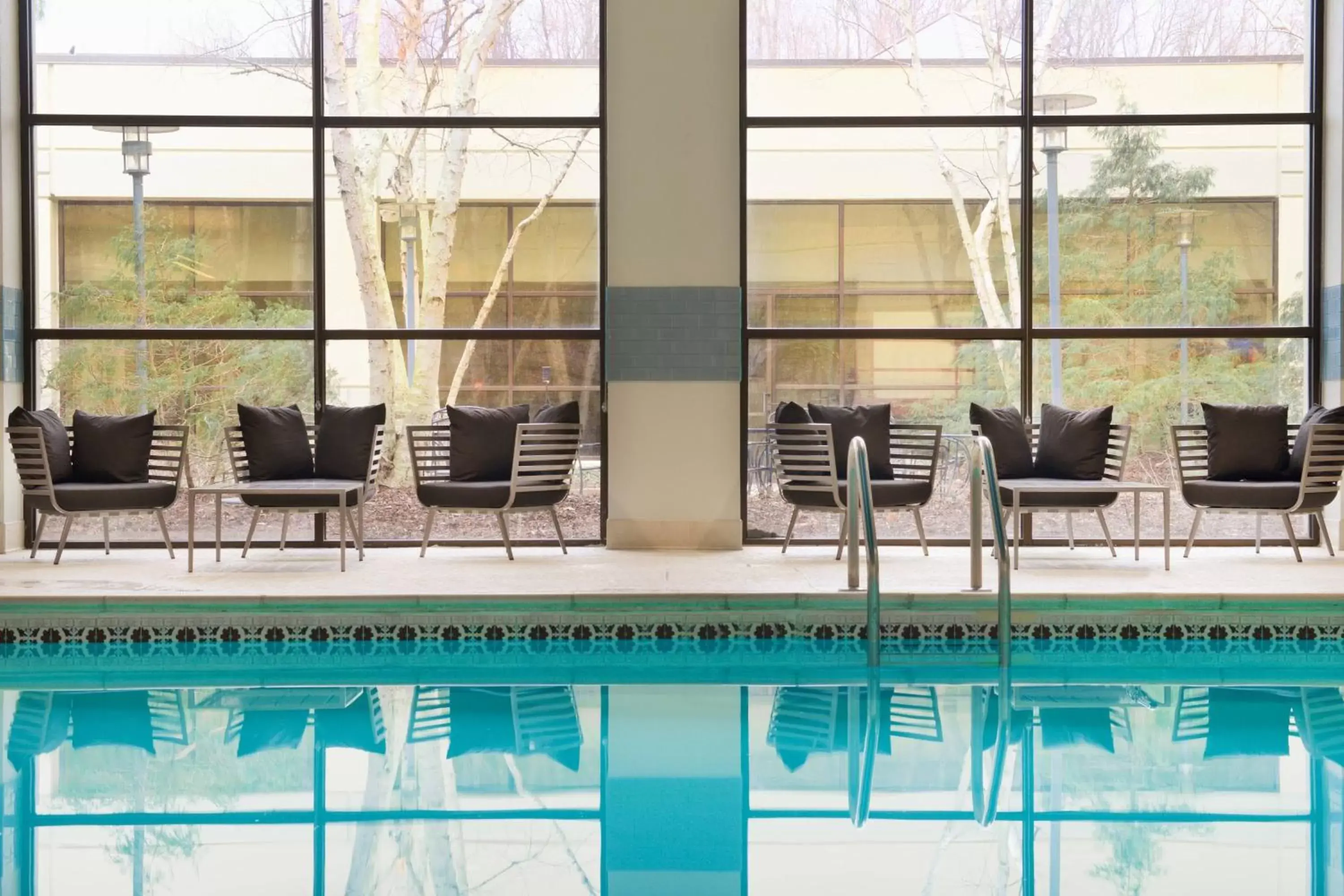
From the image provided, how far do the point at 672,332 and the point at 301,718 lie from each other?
12.1ft

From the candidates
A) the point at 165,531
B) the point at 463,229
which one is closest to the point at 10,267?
the point at 165,531

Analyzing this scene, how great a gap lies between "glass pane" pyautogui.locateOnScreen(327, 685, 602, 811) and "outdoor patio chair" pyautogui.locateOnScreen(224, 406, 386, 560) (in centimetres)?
219

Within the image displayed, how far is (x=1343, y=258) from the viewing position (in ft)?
24.6

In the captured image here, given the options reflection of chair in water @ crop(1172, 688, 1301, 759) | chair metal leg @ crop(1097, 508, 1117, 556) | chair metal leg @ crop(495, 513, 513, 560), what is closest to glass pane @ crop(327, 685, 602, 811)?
reflection of chair in water @ crop(1172, 688, 1301, 759)

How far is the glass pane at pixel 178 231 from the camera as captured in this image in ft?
25.2

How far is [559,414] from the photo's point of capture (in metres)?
7.29

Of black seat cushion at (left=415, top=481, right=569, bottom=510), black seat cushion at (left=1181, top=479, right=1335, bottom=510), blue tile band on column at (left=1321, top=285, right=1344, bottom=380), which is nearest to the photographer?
black seat cushion at (left=1181, top=479, right=1335, bottom=510)

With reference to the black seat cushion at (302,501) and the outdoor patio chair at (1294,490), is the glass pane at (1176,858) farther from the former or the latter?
the black seat cushion at (302,501)

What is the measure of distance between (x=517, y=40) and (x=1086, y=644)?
14.9ft

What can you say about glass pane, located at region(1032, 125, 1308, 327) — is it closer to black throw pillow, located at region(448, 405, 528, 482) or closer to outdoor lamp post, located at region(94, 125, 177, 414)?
black throw pillow, located at region(448, 405, 528, 482)

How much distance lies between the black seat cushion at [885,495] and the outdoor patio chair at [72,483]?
3.16 meters

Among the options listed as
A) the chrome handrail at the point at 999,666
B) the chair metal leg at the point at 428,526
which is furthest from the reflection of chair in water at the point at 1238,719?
the chair metal leg at the point at 428,526

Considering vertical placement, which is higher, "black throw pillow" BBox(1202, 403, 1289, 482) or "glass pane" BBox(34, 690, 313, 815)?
"black throw pillow" BBox(1202, 403, 1289, 482)

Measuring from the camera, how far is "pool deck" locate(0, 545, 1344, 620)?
5641 millimetres
